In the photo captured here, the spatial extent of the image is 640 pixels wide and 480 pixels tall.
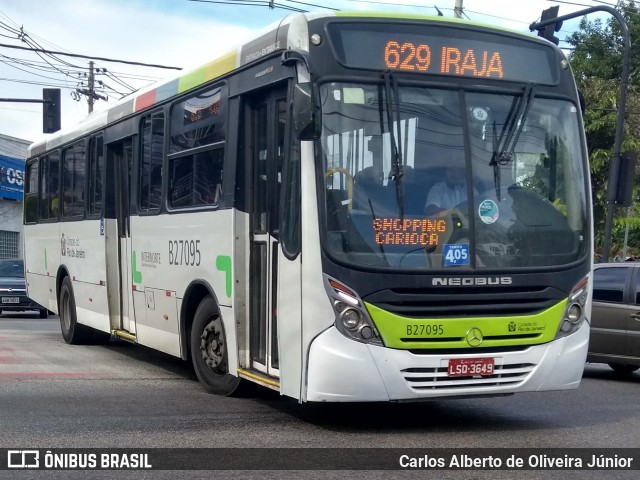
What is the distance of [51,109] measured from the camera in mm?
27312

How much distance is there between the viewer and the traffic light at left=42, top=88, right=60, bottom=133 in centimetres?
2722

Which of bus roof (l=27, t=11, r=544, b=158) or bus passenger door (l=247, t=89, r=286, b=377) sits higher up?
bus roof (l=27, t=11, r=544, b=158)

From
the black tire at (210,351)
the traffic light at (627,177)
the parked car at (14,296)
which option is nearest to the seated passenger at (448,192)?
the black tire at (210,351)

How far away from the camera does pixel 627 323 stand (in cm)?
1272

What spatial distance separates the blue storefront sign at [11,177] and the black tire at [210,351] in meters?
31.7

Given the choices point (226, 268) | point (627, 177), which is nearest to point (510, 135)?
point (226, 268)

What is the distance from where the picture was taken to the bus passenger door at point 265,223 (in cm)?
848

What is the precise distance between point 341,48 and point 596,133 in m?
27.6

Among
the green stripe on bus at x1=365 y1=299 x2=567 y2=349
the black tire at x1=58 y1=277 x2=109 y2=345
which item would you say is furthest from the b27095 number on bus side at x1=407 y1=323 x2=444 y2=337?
the black tire at x1=58 y1=277 x2=109 y2=345

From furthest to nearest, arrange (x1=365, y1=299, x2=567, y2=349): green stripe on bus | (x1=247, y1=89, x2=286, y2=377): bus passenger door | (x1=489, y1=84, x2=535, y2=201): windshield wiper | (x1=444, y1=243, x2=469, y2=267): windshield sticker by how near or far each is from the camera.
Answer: (x1=247, y1=89, x2=286, y2=377): bus passenger door, (x1=489, y1=84, x2=535, y2=201): windshield wiper, (x1=444, y1=243, x2=469, y2=267): windshield sticker, (x1=365, y1=299, x2=567, y2=349): green stripe on bus

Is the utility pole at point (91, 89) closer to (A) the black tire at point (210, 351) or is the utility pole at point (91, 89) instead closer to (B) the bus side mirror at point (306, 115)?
(A) the black tire at point (210, 351)

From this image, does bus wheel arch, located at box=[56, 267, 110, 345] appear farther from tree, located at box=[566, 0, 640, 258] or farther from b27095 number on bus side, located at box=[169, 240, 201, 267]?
tree, located at box=[566, 0, 640, 258]

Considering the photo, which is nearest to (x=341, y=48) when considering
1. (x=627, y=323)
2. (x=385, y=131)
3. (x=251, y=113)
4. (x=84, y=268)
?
(x=385, y=131)

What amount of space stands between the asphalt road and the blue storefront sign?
2970cm
